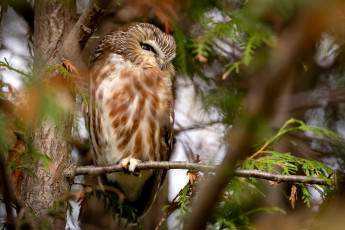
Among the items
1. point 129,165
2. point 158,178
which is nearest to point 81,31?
point 129,165

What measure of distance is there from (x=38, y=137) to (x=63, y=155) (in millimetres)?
194

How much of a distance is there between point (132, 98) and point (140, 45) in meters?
0.53

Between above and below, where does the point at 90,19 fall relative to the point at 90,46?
below

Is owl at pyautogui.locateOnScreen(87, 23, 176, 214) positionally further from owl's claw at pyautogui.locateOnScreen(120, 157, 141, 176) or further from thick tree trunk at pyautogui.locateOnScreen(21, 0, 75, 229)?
thick tree trunk at pyautogui.locateOnScreen(21, 0, 75, 229)

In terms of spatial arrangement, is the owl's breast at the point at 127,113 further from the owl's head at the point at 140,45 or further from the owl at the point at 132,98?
the owl's head at the point at 140,45

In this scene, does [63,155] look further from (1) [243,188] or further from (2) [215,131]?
(2) [215,131]

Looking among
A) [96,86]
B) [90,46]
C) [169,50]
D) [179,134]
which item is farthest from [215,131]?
[90,46]

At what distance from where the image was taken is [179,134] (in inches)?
166

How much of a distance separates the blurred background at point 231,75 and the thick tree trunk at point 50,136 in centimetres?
16

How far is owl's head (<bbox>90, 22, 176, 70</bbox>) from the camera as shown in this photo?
3.39 m

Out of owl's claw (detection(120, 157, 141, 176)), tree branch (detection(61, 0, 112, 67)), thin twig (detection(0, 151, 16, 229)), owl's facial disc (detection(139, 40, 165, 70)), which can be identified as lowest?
thin twig (detection(0, 151, 16, 229))

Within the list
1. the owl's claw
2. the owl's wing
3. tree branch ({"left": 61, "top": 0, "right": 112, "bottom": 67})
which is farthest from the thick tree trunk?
the owl's wing

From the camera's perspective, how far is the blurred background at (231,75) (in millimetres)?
2579

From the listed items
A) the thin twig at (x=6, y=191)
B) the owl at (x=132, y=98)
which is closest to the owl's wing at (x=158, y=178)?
the owl at (x=132, y=98)
